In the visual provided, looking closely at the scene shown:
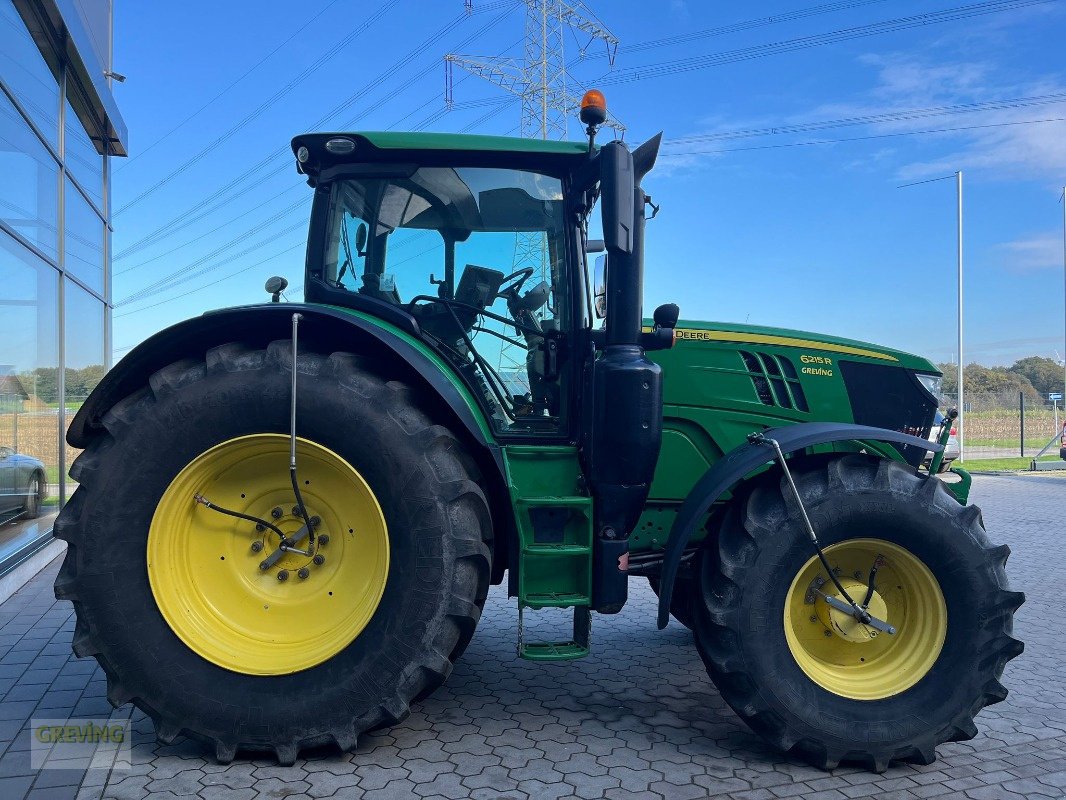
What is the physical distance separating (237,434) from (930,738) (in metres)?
2.92

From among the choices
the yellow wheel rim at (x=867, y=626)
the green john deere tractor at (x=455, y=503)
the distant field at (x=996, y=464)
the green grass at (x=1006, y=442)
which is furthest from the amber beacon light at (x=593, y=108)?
the green grass at (x=1006, y=442)

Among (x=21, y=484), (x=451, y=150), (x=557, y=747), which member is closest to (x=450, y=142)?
(x=451, y=150)

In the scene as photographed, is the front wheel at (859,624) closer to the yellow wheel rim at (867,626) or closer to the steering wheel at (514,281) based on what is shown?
the yellow wheel rim at (867,626)

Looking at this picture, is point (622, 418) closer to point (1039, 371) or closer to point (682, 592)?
point (682, 592)

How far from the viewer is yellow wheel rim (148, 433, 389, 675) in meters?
3.01

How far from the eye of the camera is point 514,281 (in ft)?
11.4

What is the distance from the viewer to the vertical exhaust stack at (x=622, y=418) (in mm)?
3127

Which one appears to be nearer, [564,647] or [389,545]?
[389,545]

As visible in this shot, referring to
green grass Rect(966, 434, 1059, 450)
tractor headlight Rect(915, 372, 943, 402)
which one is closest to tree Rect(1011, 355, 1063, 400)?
green grass Rect(966, 434, 1059, 450)

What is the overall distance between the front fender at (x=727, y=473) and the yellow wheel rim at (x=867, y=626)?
42 cm

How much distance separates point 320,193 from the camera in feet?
11.4

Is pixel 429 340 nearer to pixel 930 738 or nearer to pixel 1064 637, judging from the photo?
pixel 930 738

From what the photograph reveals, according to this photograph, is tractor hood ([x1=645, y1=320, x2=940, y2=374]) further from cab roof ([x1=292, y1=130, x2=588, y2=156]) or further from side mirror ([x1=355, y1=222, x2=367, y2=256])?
side mirror ([x1=355, y1=222, x2=367, y2=256])

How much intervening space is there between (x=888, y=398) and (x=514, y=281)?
1964mm
